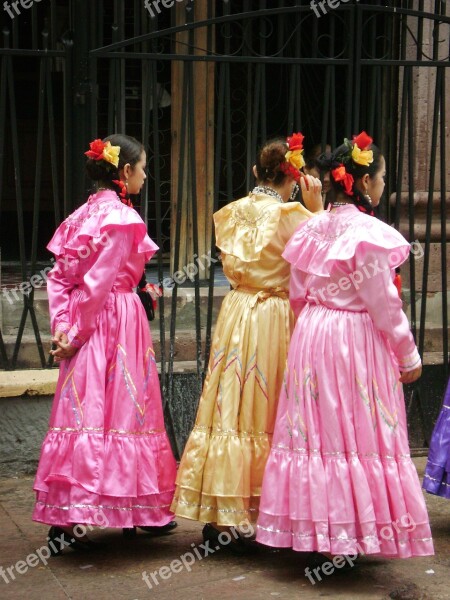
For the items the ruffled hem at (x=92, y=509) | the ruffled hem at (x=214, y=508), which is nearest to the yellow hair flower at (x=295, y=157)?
the ruffled hem at (x=214, y=508)

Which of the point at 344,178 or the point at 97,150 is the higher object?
the point at 97,150

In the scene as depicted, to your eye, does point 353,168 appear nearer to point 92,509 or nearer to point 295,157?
point 295,157

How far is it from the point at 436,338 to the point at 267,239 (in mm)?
2817

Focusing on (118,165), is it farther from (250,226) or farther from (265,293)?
(265,293)

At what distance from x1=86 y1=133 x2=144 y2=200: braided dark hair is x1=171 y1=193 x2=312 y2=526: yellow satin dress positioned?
574 millimetres

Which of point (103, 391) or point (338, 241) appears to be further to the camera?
point (103, 391)

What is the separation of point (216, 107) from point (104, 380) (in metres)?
3.68

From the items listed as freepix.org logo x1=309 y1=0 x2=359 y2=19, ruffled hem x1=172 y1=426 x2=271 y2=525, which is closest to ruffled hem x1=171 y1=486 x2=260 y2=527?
ruffled hem x1=172 y1=426 x2=271 y2=525

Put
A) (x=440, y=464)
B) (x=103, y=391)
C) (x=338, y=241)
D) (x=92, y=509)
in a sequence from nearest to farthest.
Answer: (x=338, y=241) < (x=92, y=509) < (x=103, y=391) < (x=440, y=464)

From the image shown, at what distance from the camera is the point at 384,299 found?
14.3 ft

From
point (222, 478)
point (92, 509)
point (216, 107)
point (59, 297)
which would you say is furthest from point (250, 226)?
point (216, 107)

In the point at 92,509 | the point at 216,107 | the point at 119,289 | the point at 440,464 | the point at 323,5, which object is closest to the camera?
the point at 92,509

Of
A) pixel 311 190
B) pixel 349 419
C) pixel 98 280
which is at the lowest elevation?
pixel 349 419

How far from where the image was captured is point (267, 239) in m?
4.80
